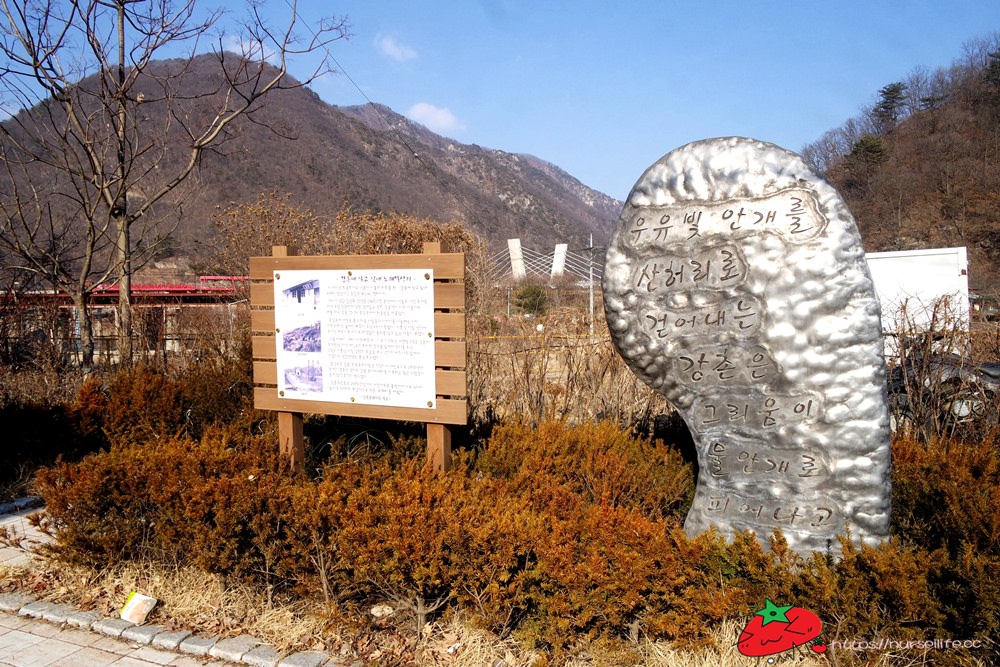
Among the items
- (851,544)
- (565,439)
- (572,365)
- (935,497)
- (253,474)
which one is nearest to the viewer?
(851,544)

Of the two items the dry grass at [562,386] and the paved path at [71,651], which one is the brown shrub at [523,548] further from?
the dry grass at [562,386]

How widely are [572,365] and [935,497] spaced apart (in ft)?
11.0

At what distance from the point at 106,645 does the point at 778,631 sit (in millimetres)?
2958

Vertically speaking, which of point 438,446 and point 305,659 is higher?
point 438,446

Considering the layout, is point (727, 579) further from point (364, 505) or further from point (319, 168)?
point (319, 168)

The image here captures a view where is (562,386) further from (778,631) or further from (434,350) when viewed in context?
(778,631)

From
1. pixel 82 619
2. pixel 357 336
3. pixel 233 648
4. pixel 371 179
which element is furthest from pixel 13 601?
pixel 371 179

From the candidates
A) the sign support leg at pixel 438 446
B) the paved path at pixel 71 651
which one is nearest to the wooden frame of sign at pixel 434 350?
the sign support leg at pixel 438 446

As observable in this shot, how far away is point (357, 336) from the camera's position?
4.26 m

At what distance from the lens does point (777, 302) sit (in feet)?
10.1

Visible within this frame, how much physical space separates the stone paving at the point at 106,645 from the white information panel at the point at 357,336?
159cm

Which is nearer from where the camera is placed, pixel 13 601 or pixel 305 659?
pixel 305 659

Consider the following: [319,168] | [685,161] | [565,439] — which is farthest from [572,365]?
→ [319,168]

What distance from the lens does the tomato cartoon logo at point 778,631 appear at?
2.67 m
